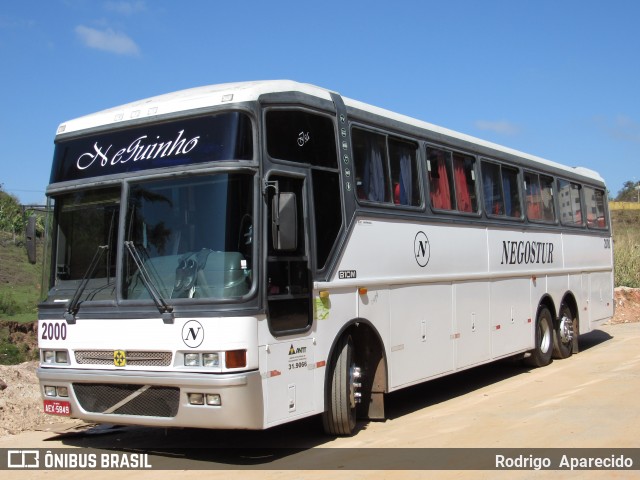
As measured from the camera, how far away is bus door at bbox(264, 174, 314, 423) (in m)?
7.37

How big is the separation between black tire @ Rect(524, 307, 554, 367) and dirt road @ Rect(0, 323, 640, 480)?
1796 mm

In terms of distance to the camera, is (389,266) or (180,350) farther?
(389,266)

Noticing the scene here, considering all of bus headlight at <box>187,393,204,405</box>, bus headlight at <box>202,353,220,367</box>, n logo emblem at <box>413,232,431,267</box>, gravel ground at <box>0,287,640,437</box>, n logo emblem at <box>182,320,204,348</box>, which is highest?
n logo emblem at <box>413,232,431,267</box>

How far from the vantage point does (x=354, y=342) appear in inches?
364

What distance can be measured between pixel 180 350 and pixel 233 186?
1.53m

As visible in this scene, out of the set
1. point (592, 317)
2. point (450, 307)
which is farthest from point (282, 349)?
point (592, 317)

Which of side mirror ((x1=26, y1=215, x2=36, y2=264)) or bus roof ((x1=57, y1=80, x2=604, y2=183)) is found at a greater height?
bus roof ((x1=57, y1=80, x2=604, y2=183))

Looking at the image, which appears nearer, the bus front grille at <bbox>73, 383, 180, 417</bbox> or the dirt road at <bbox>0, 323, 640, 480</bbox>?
the bus front grille at <bbox>73, 383, 180, 417</bbox>

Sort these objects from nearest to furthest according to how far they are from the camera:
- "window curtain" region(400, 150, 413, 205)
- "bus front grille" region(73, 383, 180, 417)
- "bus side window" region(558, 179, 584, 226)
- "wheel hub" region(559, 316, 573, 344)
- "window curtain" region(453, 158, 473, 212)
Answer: "bus front grille" region(73, 383, 180, 417) → "window curtain" region(400, 150, 413, 205) → "window curtain" region(453, 158, 473, 212) → "wheel hub" region(559, 316, 573, 344) → "bus side window" region(558, 179, 584, 226)

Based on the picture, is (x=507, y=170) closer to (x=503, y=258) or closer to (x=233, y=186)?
(x=503, y=258)

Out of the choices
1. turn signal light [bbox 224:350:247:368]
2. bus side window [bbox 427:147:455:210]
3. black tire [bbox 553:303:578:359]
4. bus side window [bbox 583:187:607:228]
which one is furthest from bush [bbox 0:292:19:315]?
turn signal light [bbox 224:350:247:368]

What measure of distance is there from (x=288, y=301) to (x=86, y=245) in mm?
2108

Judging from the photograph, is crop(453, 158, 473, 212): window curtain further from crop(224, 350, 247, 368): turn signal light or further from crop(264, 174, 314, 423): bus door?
crop(224, 350, 247, 368): turn signal light

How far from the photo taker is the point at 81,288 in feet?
25.7
